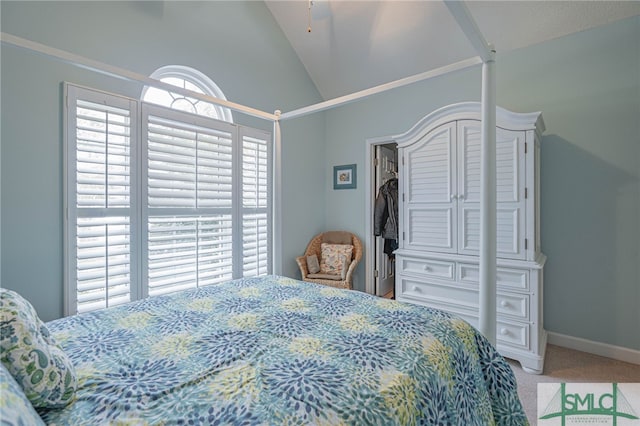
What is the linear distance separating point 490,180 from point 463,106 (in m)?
1.33

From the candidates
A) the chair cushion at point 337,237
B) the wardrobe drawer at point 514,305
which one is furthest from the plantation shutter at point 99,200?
the wardrobe drawer at point 514,305

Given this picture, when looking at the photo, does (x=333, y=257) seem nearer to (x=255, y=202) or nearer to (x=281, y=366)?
(x=255, y=202)

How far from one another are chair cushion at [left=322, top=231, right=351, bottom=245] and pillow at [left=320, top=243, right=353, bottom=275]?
0.13m

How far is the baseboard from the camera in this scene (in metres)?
2.39

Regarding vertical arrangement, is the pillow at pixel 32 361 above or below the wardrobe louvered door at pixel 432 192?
below

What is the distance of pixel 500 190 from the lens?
2.41 metres

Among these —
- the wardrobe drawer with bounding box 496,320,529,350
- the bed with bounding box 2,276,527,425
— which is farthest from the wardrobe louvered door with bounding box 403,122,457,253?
the bed with bounding box 2,276,527,425

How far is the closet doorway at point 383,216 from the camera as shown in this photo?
3680 millimetres

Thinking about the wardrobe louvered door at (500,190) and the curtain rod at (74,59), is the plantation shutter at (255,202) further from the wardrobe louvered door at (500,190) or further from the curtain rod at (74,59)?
the wardrobe louvered door at (500,190)

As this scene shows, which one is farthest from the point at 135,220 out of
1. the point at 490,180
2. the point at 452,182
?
the point at 452,182

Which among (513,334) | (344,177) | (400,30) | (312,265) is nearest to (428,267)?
(513,334)

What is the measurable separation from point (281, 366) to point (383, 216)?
9.70 ft

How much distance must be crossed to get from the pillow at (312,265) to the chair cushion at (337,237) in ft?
1.30

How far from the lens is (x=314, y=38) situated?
3564 mm
